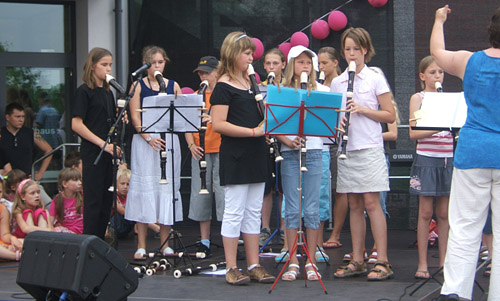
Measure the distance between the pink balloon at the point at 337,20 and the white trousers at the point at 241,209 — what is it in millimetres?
4466

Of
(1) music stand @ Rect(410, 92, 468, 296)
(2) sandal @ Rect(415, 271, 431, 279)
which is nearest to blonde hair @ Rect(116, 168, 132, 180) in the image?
(2) sandal @ Rect(415, 271, 431, 279)

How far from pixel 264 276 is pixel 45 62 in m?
5.82

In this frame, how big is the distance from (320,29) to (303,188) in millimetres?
4218

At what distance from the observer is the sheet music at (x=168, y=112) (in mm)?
6020

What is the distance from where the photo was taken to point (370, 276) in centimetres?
557

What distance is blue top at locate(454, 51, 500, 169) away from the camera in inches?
163

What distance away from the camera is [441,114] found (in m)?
5.03

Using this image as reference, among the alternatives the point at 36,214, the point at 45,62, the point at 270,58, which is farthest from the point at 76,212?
the point at 45,62

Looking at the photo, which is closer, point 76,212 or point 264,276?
point 264,276

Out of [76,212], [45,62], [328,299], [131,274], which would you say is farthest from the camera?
[45,62]

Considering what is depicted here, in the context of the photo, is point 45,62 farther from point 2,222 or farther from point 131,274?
point 131,274

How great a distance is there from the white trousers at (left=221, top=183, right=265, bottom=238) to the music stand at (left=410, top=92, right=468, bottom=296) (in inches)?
51.5

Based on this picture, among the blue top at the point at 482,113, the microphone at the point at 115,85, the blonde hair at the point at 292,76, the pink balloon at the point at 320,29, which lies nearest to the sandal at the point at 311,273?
the blonde hair at the point at 292,76

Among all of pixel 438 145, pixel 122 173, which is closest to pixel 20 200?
pixel 122 173
